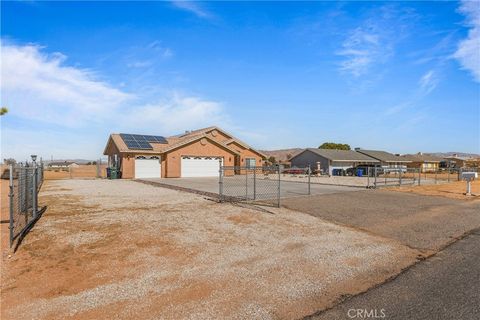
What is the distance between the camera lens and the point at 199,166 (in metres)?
34.2

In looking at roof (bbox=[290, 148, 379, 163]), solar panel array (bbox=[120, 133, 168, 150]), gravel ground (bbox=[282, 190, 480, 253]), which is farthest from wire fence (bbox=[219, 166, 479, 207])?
solar panel array (bbox=[120, 133, 168, 150])

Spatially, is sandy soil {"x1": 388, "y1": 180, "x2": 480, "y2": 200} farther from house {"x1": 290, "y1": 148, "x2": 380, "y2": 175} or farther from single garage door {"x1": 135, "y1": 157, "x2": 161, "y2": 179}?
single garage door {"x1": 135, "y1": 157, "x2": 161, "y2": 179}

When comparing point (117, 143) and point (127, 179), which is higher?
point (117, 143)

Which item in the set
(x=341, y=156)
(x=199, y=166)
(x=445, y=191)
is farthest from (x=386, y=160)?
(x=199, y=166)

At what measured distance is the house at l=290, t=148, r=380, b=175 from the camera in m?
47.0

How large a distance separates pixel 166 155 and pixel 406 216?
2513 centimetres

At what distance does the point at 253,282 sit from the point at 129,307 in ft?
6.50

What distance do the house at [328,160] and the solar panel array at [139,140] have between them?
2339cm

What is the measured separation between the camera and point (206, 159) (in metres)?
34.7

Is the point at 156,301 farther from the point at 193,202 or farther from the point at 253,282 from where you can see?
the point at 193,202

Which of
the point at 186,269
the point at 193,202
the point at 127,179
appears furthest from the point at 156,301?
the point at 127,179

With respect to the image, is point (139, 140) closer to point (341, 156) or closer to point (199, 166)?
point (199, 166)

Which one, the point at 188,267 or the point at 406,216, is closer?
the point at 188,267

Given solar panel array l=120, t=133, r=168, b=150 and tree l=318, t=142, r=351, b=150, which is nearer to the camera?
solar panel array l=120, t=133, r=168, b=150
